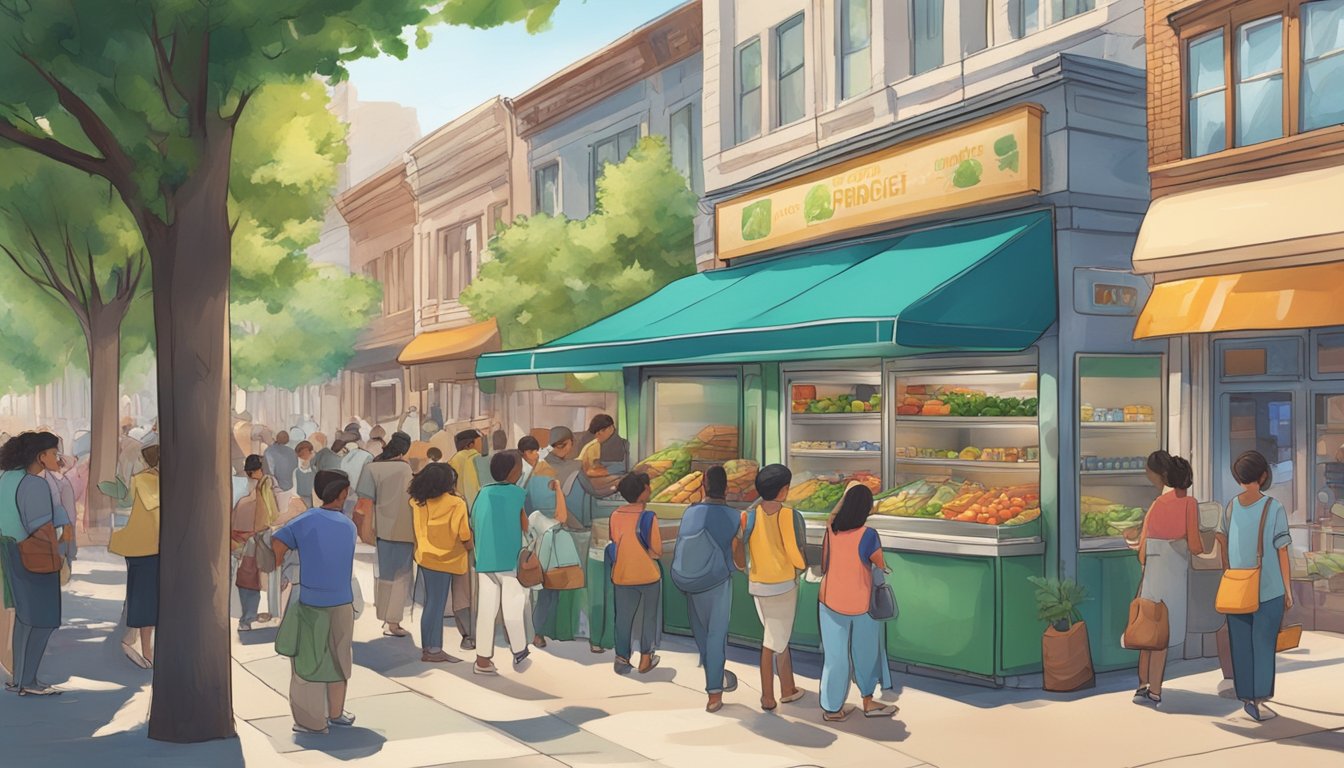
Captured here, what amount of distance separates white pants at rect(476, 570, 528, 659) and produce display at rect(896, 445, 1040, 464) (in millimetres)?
3763

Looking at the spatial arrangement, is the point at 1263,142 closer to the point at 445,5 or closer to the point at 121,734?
the point at 445,5

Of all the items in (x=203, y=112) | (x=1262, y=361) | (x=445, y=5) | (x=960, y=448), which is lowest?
(x=960, y=448)

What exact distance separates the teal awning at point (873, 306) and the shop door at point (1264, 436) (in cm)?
246

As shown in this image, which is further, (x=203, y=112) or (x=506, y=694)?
(x=506, y=694)

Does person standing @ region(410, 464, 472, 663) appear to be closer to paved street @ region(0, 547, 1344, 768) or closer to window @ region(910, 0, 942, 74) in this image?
paved street @ region(0, 547, 1344, 768)

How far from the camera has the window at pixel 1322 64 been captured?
36.6 ft

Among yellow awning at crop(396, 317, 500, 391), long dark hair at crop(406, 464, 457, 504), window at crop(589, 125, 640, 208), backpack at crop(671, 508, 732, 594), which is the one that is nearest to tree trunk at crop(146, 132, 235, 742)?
long dark hair at crop(406, 464, 457, 504)

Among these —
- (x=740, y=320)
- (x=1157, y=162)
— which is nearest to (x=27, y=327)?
(x=740, y=320)

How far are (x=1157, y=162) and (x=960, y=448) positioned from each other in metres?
3.16

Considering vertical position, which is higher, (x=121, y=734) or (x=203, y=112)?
(x=203, y=112)

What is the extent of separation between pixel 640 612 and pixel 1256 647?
460cm

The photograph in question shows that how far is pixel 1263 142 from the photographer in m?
11.5

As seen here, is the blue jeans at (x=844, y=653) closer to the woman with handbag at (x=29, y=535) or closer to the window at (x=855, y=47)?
the woman with handbag at (x=29, y=535)

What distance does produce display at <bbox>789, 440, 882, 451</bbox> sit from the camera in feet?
42.4
